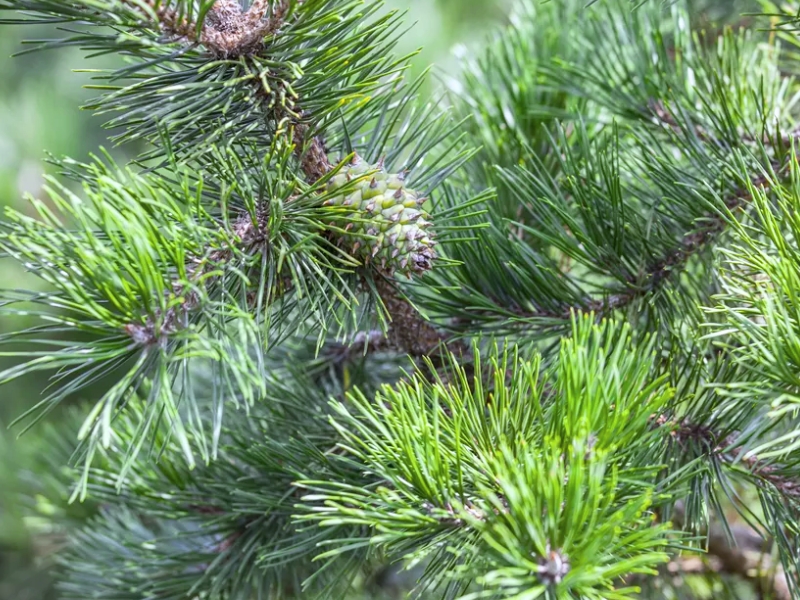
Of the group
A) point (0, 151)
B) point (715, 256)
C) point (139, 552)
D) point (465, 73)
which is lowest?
point (139, 552)

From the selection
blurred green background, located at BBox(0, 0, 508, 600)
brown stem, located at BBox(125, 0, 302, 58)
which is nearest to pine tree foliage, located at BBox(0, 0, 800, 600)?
brown stem, located at BBox(125, 0, 302, 58)

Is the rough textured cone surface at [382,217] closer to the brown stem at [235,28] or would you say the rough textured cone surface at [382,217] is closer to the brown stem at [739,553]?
the brown stem at [235,28]

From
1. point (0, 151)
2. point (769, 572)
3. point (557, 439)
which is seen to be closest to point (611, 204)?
point (557, 439)

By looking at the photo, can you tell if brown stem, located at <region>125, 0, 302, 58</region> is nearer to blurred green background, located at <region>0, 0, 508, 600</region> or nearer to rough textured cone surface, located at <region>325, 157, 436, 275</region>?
rough textured cone surface, located at <region>325, 157, 436, 275</region>

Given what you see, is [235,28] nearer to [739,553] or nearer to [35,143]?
[739,553]

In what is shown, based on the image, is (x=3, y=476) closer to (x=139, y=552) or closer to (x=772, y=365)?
(x=139, y=552)

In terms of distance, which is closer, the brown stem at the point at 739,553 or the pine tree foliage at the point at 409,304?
the pine tree foliage at the point at 409,304

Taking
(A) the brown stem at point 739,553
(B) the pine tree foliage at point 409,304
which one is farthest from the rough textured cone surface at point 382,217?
(A) the brown stem at point 739,553
